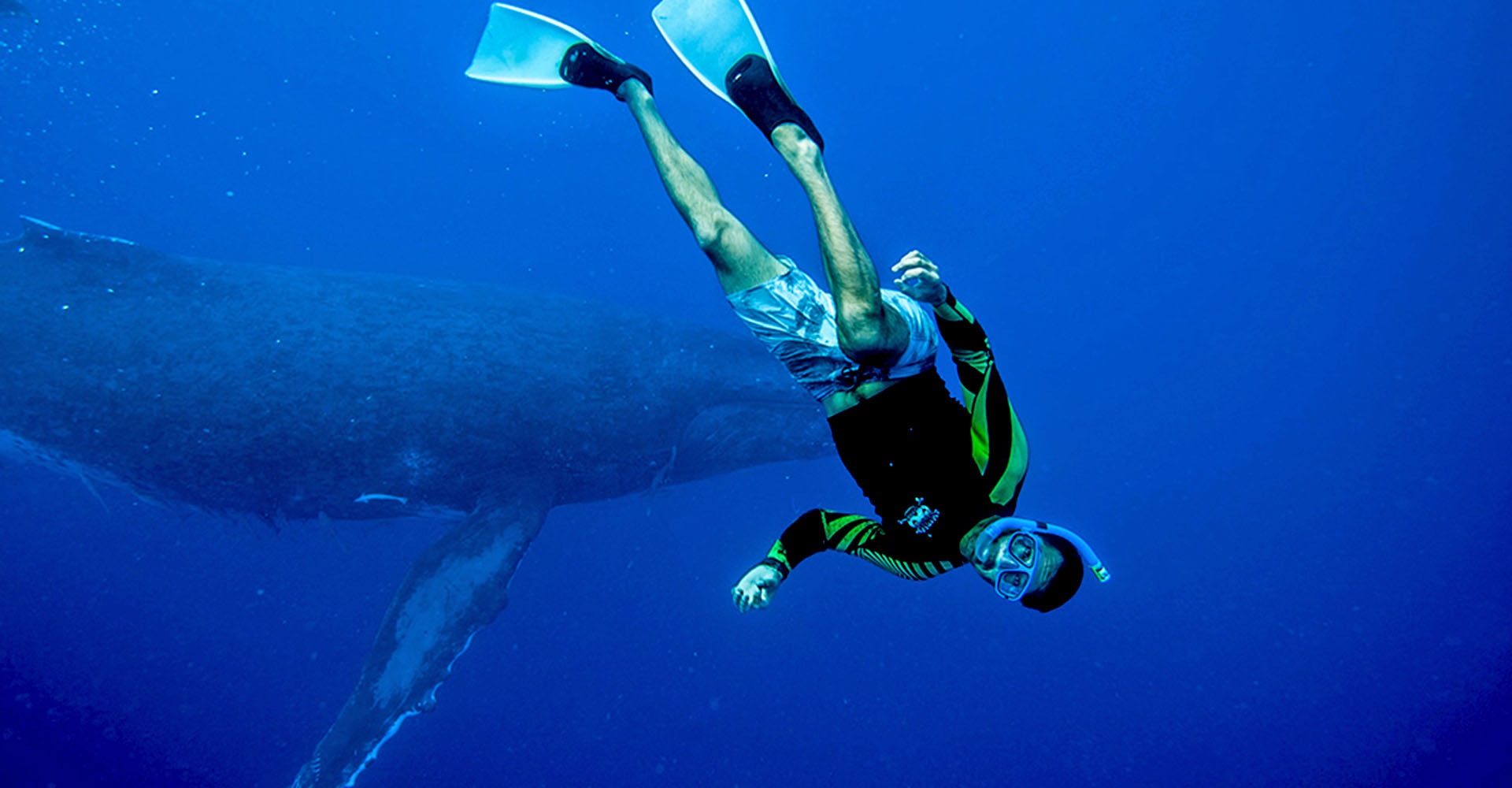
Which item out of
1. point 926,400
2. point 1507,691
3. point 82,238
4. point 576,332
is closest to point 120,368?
point 82,238

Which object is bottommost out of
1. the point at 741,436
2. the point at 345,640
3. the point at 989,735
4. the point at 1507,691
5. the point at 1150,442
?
the point at 345,640

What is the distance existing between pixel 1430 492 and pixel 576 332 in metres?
39.8

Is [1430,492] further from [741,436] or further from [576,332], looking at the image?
[576,332]

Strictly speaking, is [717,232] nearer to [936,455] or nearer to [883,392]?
[883,392]

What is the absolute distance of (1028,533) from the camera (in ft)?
7.85

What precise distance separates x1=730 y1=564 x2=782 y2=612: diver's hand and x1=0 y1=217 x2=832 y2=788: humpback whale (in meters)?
5.22

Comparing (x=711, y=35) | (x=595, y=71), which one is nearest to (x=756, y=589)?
(x=711, y=35)

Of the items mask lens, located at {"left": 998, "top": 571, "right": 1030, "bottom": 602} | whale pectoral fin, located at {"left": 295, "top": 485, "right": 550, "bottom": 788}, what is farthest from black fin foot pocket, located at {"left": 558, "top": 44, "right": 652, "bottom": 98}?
whale pectoral fin, located at {"left": 295, "top": 485, "right": 550, "bottom": 788}

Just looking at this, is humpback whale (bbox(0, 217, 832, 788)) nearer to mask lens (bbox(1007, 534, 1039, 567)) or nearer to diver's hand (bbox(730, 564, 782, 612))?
diver's hand (bbox(730, 564, 782, 612))

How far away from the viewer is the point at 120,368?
22.0 feet

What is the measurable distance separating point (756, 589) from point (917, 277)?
150 cm

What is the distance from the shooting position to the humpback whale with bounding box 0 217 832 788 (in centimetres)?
668

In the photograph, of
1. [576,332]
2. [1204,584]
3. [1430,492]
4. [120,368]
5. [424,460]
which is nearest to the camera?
[120,368]

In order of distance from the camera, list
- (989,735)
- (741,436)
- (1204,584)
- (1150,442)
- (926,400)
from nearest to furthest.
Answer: (926,400), (741,436), (989,735), (1204,584), (1150,442)
